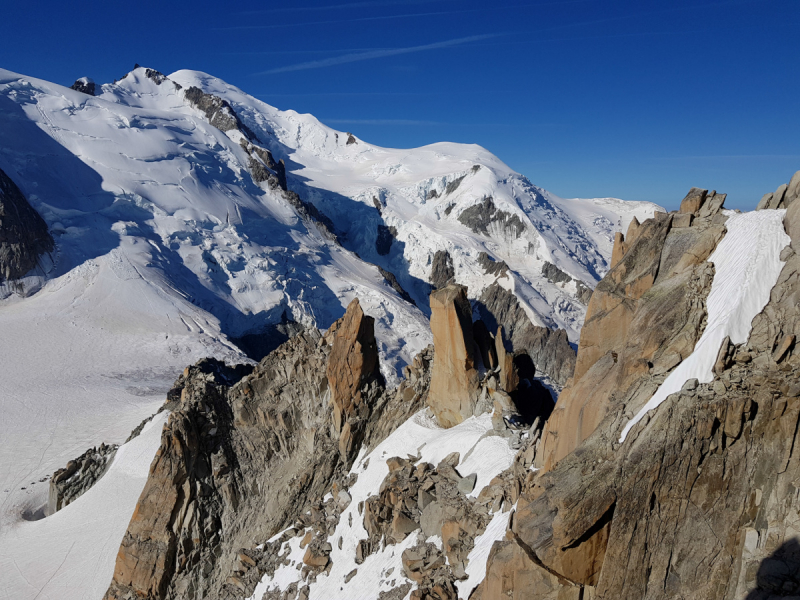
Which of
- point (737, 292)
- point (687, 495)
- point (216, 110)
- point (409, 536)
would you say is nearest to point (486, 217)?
point (216, 110)

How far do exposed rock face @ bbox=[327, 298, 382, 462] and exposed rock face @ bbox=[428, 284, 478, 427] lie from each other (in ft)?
14.4

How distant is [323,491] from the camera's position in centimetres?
2402

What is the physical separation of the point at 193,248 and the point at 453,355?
68.8 m

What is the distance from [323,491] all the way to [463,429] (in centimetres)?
775

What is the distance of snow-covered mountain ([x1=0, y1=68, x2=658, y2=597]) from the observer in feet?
173

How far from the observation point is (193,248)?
8138 cm

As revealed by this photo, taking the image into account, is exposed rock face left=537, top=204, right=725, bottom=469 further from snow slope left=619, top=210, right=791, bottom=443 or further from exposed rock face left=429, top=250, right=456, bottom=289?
exposed rock face left=429, top=250, right=456, bottom=289

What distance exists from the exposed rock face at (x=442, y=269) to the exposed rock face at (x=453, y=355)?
3087 inches

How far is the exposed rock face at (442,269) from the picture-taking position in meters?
101

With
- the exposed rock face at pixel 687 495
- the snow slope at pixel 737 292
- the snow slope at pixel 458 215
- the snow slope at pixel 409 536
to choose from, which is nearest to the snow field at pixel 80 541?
the snow slope at pixel 409 536

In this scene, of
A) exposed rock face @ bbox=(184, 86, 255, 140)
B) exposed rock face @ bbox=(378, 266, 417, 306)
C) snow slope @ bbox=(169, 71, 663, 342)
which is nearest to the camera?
exposed rock face @ bbox=(378, 266, 417, 306)

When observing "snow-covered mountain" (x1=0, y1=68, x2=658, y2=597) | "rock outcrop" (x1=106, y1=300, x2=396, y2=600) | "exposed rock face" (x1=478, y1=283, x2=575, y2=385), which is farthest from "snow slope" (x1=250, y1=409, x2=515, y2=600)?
"exposed rock face" (x1=478, y1=283, x2=575, y2=385)

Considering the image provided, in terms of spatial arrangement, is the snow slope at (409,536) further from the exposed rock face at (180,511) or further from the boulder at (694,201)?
the boulder at (694,201)

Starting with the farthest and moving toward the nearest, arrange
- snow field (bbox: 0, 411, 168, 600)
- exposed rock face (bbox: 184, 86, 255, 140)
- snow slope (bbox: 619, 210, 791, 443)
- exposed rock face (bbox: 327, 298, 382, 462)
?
exposed rock face (bbox: 184, 86, 255, 140)
snow field (bbox: 0, 411, 168, 600)
exposed rock face (bbox: 327, 298, 382, 462)
snow slope (bbox: 619, 210, 791, 443)
